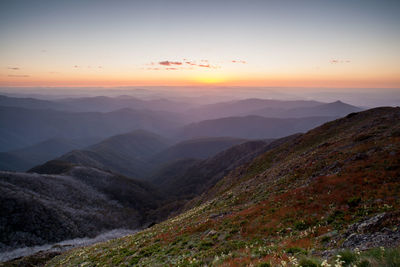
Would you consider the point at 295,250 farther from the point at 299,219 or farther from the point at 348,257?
the point at 299,219

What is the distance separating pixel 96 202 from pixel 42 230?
40.2 m

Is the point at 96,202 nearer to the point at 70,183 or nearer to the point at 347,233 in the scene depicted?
the point at 70,183

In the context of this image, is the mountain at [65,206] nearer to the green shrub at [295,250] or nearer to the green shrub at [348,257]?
the green shrub at [295,250]

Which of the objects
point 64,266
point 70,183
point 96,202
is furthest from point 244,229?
point 70,183

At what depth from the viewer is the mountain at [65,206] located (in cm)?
6700

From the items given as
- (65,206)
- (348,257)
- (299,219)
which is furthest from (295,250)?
(65,206)

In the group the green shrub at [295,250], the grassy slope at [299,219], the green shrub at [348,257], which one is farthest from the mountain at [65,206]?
the green shrub at [348,257]

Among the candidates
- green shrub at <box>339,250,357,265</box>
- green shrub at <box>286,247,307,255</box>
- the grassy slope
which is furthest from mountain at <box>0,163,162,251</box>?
green shrub at <box>339,250,357,265</box>

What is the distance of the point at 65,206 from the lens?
8850cm

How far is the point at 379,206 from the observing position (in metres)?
15.0

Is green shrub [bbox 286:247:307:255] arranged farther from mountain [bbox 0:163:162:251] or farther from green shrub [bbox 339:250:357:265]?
mountain [bbox 0:163:162:251]

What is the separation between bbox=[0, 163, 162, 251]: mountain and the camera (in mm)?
67000

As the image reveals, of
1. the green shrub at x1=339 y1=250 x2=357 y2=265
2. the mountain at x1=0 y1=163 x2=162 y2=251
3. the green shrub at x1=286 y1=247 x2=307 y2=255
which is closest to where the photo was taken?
the green shrub at x1=339 y1=250 x2=357 y2=265

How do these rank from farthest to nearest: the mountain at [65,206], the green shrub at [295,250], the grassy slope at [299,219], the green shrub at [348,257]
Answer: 1. the mountain at [65,206]
2. the grassy slope at [299,219]
3. the green shrub at [295,250]
4. the green shrub at [348,257]
